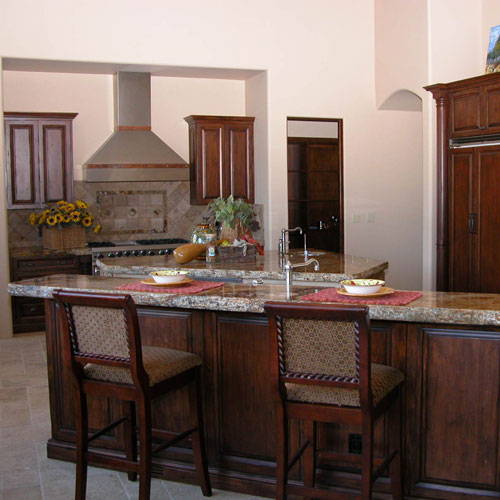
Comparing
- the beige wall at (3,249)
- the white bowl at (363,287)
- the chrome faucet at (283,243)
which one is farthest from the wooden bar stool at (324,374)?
the beige wall at (3,249)

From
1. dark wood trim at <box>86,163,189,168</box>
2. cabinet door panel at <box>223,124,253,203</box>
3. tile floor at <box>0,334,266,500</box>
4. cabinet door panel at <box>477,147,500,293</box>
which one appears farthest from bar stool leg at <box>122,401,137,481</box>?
cabinet door panel at <box>223,124,253,203</box>

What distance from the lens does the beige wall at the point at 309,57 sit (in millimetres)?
6918

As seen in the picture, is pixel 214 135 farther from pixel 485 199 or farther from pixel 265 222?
pixel 485 199

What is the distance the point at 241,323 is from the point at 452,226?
3559 millimetres

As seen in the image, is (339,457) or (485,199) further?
(485,199)

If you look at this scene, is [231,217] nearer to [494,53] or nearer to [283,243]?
[283,243]

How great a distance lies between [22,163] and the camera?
7340 millimetres

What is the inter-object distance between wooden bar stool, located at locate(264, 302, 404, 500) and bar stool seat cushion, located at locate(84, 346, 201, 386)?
0.61m

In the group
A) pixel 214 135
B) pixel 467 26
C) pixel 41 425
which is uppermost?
pixel 467 26

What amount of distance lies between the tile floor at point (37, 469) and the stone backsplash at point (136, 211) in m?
2.82

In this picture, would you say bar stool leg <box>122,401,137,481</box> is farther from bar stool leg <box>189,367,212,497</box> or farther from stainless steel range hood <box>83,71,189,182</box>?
stainless steel range hood <box>83,71,189,182</box>

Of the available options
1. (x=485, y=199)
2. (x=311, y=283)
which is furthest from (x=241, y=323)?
(x=485, y=199)

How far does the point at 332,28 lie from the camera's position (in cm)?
794

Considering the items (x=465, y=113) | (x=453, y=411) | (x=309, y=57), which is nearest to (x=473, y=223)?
(x=465, y=113)
